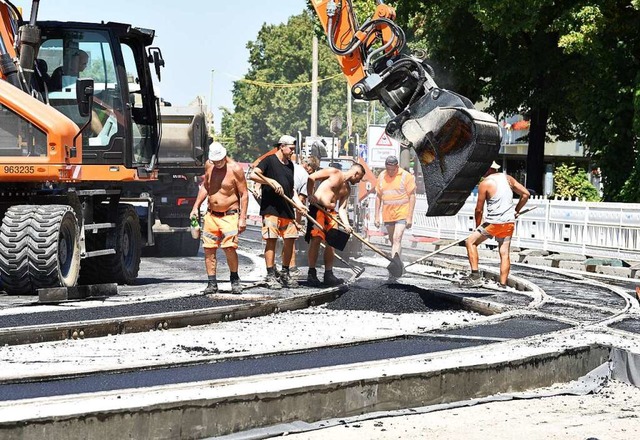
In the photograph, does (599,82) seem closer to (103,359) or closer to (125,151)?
(125,151)

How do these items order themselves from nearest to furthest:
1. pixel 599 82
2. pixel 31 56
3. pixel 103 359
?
pixel 103 359 < pixel 31 56 < pixel 599 82

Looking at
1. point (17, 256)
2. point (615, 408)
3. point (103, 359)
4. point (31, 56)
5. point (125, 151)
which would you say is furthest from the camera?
Result: point (125, 151)

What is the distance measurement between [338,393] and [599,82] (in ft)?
91.8

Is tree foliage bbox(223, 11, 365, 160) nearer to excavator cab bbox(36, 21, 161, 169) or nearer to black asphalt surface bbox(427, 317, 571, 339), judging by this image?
excavator cab bbox(36, 21, 161, 169)

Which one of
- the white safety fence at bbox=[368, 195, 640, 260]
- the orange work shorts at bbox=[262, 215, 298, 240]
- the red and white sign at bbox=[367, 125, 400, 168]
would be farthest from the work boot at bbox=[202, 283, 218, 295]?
the red and white sign at bbox=[367, 125, 400, 168]

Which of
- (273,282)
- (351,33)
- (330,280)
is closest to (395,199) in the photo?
(330,280)

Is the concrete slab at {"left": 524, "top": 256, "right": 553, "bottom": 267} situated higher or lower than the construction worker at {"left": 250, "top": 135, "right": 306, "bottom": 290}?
lower

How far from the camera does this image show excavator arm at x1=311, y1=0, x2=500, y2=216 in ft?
45.3

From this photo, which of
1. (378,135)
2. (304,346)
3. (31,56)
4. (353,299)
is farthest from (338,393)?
(378,135)

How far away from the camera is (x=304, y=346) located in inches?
386

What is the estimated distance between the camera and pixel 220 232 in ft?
48.4

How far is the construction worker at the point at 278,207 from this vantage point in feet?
52.8

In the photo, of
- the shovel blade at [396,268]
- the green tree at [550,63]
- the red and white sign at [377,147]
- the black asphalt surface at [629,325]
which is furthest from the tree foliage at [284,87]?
the black asphalt surface at [629,325]

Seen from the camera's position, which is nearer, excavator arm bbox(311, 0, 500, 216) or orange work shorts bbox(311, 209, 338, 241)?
excavator arm bbox(311, 0, 500, 216)
